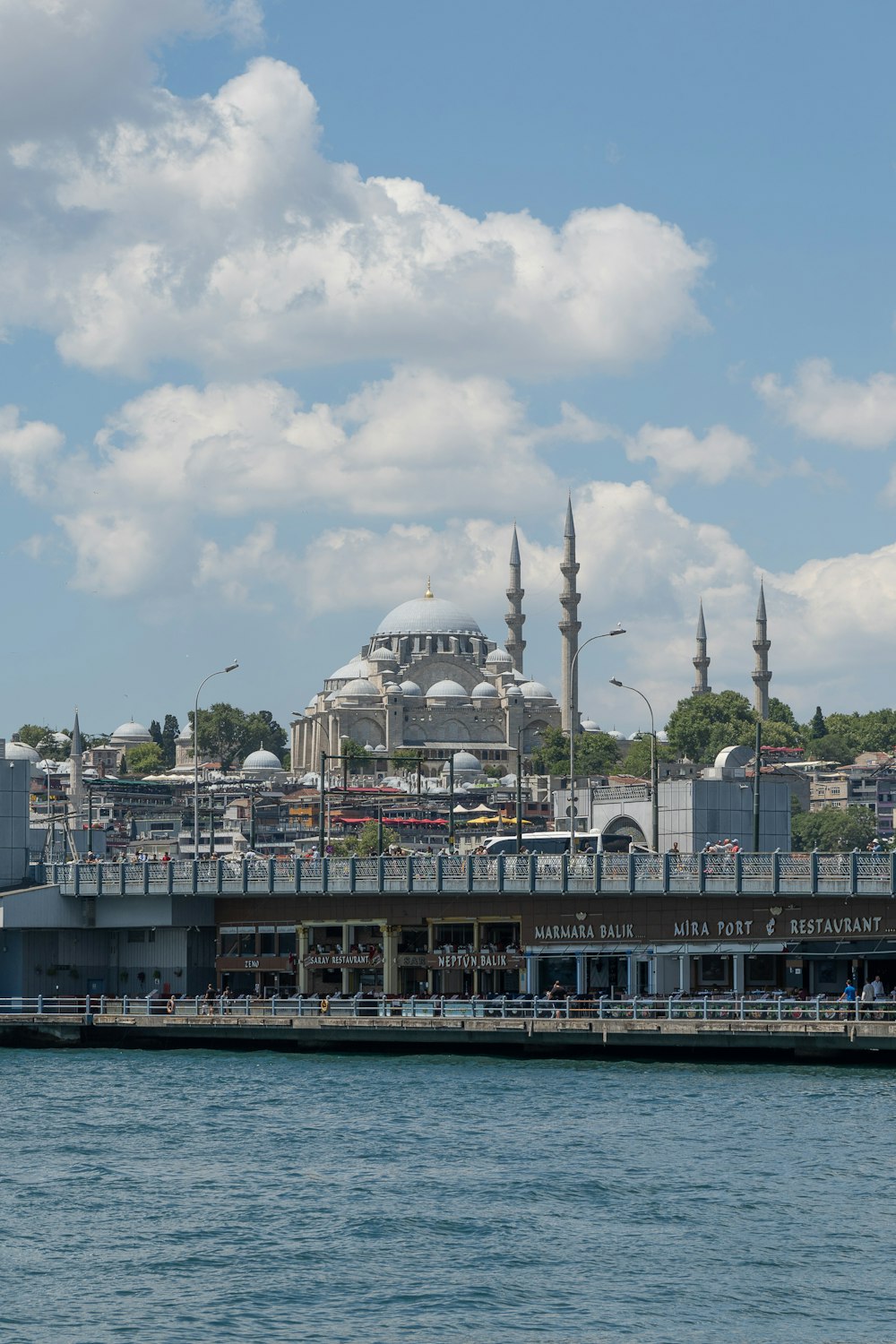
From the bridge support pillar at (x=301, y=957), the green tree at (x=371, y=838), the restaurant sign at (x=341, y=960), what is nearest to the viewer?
the restaurant sign at (x=341, y=960)

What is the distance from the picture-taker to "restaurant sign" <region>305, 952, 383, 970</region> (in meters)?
62.8

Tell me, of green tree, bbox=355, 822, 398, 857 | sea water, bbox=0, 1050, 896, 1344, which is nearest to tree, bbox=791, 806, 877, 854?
green tree, bbox=355, 822, 398, 857

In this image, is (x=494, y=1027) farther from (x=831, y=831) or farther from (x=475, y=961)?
(x=831, y=831)

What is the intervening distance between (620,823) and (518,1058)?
47350 millimetres

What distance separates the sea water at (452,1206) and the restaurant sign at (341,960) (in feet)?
33.4

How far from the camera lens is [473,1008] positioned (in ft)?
183

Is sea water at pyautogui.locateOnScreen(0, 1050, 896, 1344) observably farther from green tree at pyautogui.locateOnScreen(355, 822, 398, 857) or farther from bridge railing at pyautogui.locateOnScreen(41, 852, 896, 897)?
green tree at pyautogui.locateOnScreen(355, 822, 398, 857)

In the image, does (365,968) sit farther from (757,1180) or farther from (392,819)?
(392,819)

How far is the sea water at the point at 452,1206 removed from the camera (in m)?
29.9

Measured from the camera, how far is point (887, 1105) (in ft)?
148

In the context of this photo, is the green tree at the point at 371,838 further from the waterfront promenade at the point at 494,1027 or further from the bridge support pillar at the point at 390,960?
the waterfront promenade at the point at 494,1027

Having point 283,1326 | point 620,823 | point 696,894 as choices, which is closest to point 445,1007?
point 696,894

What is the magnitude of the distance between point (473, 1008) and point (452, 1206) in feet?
62.8

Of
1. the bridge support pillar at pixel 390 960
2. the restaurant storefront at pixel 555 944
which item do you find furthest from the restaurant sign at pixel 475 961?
the bridge support pillar at pixel 390 960
